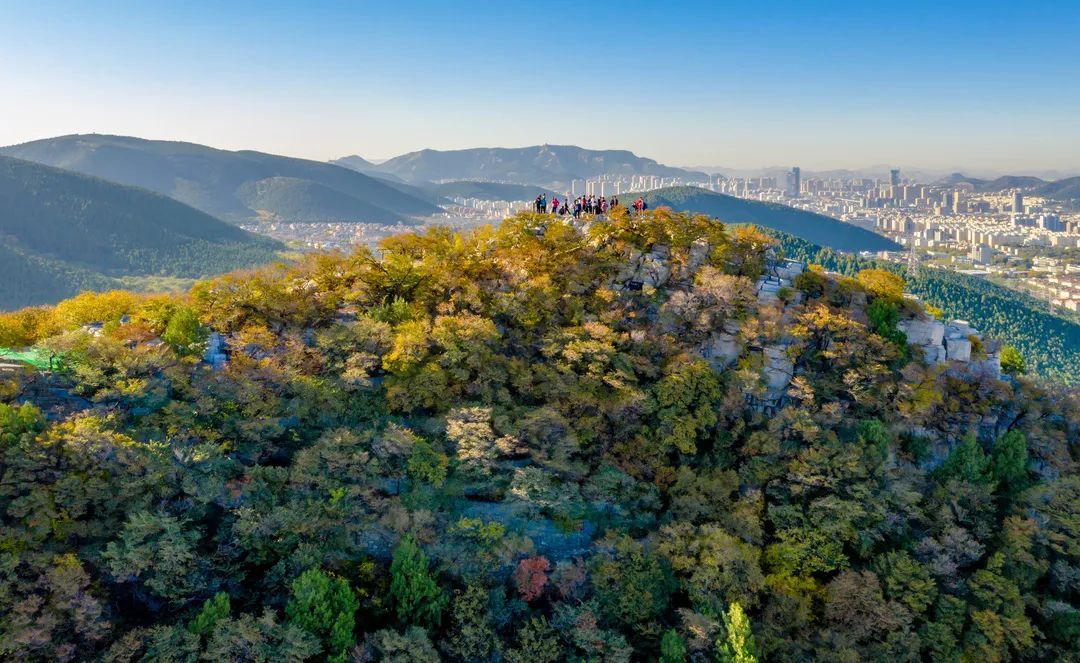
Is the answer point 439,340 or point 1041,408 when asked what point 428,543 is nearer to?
point 439,340

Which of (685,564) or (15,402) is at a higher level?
(15,402)

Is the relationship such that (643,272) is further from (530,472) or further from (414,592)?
(414,592)

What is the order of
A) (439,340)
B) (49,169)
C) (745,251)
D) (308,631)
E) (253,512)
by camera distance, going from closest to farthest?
(308,631)
(253,512)
(439,340)
(745,251)
(49,169)

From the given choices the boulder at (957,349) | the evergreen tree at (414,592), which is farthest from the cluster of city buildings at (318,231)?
the evergreen tree at (414,592)

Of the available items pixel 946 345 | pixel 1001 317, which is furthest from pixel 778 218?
pixel 946 345

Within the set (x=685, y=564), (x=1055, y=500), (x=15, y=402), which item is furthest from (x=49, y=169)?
(x=1055, y=500)

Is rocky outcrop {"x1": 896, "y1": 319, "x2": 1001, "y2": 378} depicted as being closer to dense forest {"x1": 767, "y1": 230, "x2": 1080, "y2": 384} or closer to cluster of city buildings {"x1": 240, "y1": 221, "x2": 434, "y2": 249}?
dense forest {"x1": 767, "y1": 230, "x2": 1080, "y2": 384}
